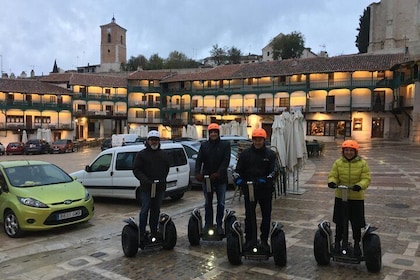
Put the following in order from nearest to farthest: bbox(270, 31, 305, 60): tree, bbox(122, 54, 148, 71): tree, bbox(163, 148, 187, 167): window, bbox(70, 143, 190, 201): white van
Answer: bbox(70, 143, 190, 201): white van → bbox(163, 148, 187, 167): window → bbox(270, 31, 305, 60): tree → bbox(122, 54, 148, 71): tree

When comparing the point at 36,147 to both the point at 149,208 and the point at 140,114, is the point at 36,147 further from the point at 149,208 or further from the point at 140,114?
the point at 149,208

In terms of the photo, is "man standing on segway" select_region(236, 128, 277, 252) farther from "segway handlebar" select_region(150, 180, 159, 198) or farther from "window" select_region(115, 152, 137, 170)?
"window" select_region(115, 152, 137, 170)

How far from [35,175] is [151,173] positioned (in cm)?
381

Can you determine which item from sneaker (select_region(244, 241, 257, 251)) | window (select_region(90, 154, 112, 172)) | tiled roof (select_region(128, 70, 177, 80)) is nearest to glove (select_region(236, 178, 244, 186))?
sneaker (select_region(244, 241, 257, 251))

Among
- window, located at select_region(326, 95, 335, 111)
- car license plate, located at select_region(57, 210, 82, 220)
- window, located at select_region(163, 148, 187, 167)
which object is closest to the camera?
car license plate, located at select_region(57, 210, 82, 220)

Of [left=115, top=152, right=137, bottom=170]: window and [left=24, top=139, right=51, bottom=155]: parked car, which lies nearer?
[left=115, top=152, right=137, bottom=170]: window

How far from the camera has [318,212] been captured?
8961 millimetres

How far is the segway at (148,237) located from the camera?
5.93 meters

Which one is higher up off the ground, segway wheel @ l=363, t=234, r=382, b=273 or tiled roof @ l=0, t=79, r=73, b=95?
A: tiled roof @ l=0, t=79, r=73, b=95

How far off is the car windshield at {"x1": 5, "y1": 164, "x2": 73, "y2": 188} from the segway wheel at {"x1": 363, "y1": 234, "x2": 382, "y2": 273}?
6212mm

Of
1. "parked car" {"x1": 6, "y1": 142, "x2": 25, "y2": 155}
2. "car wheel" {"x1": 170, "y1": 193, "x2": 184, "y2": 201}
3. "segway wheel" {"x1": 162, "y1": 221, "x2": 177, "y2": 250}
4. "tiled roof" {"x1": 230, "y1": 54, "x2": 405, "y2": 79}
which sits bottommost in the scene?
"parked car" {"x1": 6, "y1": 142, "x2": 25, "y2": 155}

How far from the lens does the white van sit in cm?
1016

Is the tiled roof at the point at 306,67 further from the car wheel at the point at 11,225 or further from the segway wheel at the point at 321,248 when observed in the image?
the car wheel at the point at 11,225

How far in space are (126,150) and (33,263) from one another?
15.5 feet
